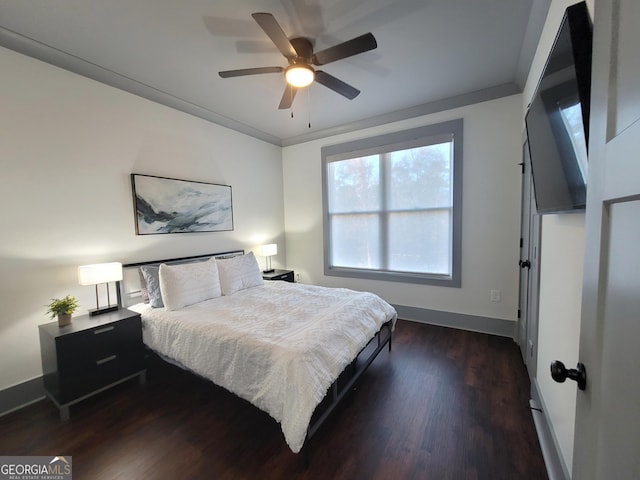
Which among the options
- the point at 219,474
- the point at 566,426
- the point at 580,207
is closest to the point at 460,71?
the point at 580,207

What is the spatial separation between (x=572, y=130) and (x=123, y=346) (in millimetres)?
3256

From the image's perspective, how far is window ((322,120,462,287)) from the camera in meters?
3.25

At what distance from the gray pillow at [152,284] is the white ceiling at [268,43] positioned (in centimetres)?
186

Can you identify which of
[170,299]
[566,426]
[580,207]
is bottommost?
[566,426]

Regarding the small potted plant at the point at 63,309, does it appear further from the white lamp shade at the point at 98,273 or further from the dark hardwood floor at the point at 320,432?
the dark hardwood floor at the point at 320,432

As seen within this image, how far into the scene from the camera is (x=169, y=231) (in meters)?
3.01

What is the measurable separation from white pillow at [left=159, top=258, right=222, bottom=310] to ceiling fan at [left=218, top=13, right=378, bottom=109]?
1824 millimetres

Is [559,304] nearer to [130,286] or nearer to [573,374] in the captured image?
[573,374]

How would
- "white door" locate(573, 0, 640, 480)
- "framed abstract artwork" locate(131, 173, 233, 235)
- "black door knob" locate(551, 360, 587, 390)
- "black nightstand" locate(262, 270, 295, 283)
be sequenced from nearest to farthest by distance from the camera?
"white door" locate(573, 0, 640, 480), "black door knob" locate(551, 360, 587, 390), "framed abstract artwork" locate(131, 173, 233, 235), "black nightstand" locate(262, 270, 295, 283)

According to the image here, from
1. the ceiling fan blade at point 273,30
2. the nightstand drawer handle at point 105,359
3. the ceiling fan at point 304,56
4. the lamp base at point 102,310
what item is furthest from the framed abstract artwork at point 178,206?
the ceiling fan blade at point 273,30

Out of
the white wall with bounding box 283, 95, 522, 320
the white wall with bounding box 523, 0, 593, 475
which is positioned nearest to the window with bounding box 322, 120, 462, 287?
the white wall with bounding box 283, 95, 522, 320

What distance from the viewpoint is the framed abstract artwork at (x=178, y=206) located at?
275 cm

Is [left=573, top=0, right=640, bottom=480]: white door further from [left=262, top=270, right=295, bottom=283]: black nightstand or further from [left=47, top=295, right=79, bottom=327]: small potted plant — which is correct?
[left=262, top=270, right=295, bottom=283]: black nightstand

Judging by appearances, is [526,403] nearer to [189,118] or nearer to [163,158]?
[163,158]
